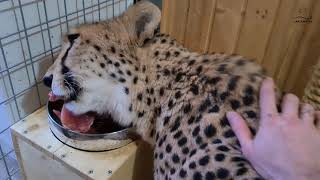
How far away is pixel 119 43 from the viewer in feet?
2.92

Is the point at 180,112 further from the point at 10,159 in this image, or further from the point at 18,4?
the point at 10,159

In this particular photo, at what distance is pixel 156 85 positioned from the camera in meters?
0.87

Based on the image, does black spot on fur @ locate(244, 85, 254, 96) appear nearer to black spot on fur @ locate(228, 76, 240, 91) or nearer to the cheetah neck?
black spot on fur @ locate(228, 76, 240, 91)

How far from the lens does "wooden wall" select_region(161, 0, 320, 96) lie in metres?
1.10

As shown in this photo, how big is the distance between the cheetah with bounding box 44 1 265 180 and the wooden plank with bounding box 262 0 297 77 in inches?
15.1

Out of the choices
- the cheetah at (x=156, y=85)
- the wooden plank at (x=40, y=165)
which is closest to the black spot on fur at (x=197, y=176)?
the cheetah at (x=156, y=85)

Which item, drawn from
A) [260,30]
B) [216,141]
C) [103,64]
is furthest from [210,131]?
[260,30]

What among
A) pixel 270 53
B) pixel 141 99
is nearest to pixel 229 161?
pixel 141 99

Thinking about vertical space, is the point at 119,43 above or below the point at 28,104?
above

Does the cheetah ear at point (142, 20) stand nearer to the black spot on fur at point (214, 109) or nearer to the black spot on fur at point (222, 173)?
the black spot on fur at point (214, 109)

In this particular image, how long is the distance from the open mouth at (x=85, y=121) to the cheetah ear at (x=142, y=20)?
24 centimetres

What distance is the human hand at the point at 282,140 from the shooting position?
2.05 ft

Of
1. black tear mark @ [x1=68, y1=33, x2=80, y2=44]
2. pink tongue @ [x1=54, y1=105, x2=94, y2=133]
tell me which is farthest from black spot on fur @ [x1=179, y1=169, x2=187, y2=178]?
black tear mark @ [x1=68, y1=33, x2=80, y2=44]

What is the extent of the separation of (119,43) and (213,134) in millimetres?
359
